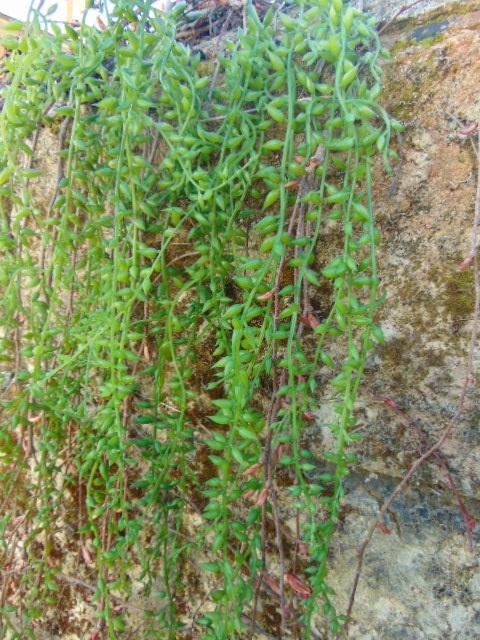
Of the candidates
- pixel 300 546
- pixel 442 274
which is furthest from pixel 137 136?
pixel 300 546

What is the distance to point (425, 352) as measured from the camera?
2.88ft

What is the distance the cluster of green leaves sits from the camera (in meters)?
0.82

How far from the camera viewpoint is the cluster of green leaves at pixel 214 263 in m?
0.82

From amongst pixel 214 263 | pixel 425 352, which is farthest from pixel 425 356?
pixel 214 263

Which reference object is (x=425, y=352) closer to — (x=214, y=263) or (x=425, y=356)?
(x=425, y=356)

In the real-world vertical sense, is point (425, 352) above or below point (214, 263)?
below

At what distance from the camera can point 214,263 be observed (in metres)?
0.91

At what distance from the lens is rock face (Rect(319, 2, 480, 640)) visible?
0.85 m

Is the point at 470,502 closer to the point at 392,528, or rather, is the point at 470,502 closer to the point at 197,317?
the point at 392,528

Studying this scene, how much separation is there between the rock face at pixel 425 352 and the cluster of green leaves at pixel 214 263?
52 mm

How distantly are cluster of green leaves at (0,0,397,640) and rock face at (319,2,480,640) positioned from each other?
0.05 meters

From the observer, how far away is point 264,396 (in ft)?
3.28

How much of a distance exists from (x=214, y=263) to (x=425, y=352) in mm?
Result: 371

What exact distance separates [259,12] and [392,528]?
1046mm
